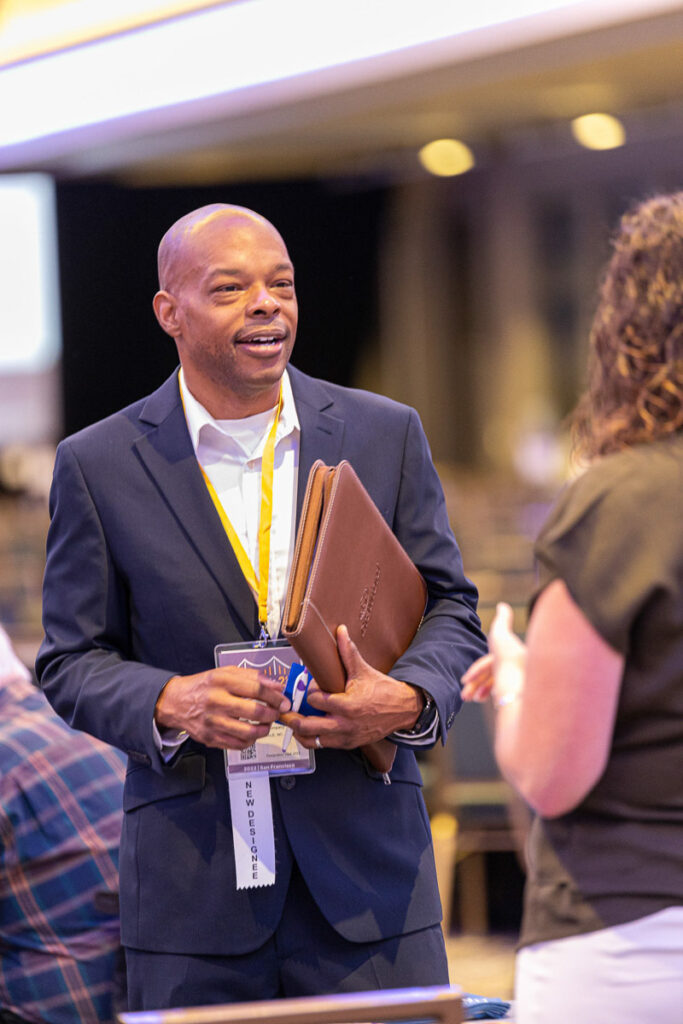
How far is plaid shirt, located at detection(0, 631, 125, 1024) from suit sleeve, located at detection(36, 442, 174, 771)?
1.84 ft

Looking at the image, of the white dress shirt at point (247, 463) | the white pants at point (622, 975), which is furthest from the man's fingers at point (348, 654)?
the white pants at point (622, 975)

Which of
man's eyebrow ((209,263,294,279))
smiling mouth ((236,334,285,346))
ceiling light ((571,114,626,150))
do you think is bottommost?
smiling mouth ((236,334,285,346))

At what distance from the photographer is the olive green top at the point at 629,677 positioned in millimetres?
1205

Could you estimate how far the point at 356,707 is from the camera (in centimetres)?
164

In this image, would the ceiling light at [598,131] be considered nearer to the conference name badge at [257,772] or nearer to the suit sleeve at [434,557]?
the suit sleeve at [434,557]

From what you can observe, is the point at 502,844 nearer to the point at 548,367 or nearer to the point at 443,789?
the point at 443,789

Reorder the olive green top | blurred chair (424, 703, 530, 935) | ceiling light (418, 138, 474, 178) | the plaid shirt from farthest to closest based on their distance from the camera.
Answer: ceiling light (418, 138, 474, 178)
blurred chair (424, 703, 530, 935)
the plaid shirt
the olive green top

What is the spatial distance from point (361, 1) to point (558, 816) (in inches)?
Answer: 169

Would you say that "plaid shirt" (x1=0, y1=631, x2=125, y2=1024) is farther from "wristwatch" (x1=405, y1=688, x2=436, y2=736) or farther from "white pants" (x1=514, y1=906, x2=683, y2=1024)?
"white pants" (x1=514, y1=906, x2=683, y2=1024)

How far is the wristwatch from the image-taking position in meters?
1.72

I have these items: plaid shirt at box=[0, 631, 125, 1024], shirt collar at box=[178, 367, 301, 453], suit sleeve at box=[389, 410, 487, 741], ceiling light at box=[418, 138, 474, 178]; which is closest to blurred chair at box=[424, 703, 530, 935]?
plaid shirt at box=[0, 631, 125, 1024]

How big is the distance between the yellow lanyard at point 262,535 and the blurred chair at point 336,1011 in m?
0.60

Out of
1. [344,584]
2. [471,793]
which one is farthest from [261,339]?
[471,793]

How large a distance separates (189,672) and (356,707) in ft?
1.00
